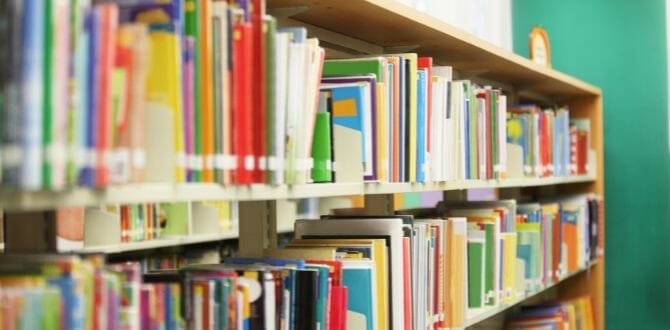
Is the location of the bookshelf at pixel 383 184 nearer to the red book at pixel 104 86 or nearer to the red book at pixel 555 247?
the red book at pixel 104 86

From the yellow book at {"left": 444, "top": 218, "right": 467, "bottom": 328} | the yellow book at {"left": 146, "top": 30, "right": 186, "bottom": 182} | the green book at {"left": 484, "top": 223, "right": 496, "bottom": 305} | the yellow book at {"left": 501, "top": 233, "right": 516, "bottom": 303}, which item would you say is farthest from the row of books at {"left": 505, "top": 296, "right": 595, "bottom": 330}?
the yellow book at {"left": 146, "top": 30, "right": 186, "bottom": 182}

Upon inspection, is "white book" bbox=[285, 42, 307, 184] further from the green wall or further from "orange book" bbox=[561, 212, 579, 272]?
the green wall

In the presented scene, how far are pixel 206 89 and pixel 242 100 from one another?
0.10 m

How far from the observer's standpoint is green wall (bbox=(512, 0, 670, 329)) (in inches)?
185

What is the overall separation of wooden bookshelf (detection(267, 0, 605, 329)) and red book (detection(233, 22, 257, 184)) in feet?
1.79

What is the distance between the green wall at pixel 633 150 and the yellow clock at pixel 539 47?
1.40 ft

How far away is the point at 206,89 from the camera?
1428 mm

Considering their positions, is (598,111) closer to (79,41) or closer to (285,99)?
(285,99)

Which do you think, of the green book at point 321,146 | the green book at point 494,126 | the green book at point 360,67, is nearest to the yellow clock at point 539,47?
the green book at point 494,126

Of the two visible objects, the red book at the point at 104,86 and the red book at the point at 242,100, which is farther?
the red book at the point at 242,100

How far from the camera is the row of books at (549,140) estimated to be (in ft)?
11.8

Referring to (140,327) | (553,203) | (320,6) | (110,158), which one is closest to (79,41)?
(110,158)

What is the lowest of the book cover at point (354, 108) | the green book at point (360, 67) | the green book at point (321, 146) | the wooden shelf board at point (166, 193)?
the wooden shelf board at point (166, 193)

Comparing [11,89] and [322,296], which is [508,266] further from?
[11,89]
